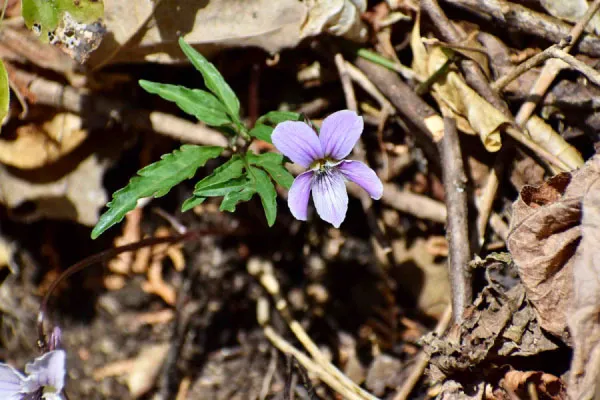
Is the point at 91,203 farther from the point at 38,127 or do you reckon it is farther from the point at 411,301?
the point at 411,301

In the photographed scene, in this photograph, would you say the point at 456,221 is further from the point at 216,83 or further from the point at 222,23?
the point at 222,23

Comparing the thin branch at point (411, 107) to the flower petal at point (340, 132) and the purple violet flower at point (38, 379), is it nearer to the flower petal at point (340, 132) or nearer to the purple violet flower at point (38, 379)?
the flower petal at point (340, 132)

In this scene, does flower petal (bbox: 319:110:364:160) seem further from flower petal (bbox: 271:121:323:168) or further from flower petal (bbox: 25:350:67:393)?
flower petal (bbox: 25:350:67:393)

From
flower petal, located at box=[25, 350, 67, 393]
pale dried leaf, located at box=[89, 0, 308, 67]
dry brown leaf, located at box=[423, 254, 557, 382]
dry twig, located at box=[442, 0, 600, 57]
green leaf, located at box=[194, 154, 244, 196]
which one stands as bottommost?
flower petal, located at box=[25, 350, 67, 393]

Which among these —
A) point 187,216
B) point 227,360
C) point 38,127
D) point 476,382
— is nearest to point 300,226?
point 187,216

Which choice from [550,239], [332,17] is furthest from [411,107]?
[550,239]

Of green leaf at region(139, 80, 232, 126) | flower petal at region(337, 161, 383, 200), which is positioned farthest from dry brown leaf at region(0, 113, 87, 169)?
flower petal at region(337, 161, 383, 200)
